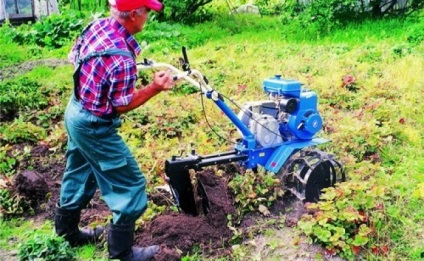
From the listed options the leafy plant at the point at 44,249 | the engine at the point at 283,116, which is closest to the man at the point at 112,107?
the leafy plant at the point at 44,249

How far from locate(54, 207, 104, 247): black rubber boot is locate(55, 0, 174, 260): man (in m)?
0.25

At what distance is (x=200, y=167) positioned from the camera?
4.34 metres

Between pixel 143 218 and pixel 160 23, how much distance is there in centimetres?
796

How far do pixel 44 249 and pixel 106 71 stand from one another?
1.29 metres

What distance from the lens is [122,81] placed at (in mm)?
3385

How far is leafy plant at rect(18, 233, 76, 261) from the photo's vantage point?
3.78 meters

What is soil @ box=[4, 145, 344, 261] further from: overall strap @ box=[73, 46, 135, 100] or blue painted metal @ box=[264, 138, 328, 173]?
overall strap @ box=[73, 46, 135, 100]

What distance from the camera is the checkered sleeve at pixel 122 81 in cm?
337

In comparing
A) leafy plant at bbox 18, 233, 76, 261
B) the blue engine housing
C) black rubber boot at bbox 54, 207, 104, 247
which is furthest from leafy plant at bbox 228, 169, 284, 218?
leafy plant at bbox 18, 233, 76, 261

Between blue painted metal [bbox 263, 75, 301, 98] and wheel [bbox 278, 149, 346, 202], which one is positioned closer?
wheel [bbox 278, 149, 346, 202]

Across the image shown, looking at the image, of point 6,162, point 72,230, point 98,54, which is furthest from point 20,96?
point 98,54

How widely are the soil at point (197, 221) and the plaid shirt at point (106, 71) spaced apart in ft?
3.70

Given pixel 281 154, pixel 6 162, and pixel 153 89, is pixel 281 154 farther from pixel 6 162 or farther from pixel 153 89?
pixel 6 162

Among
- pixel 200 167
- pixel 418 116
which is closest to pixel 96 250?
pixel 200 167
